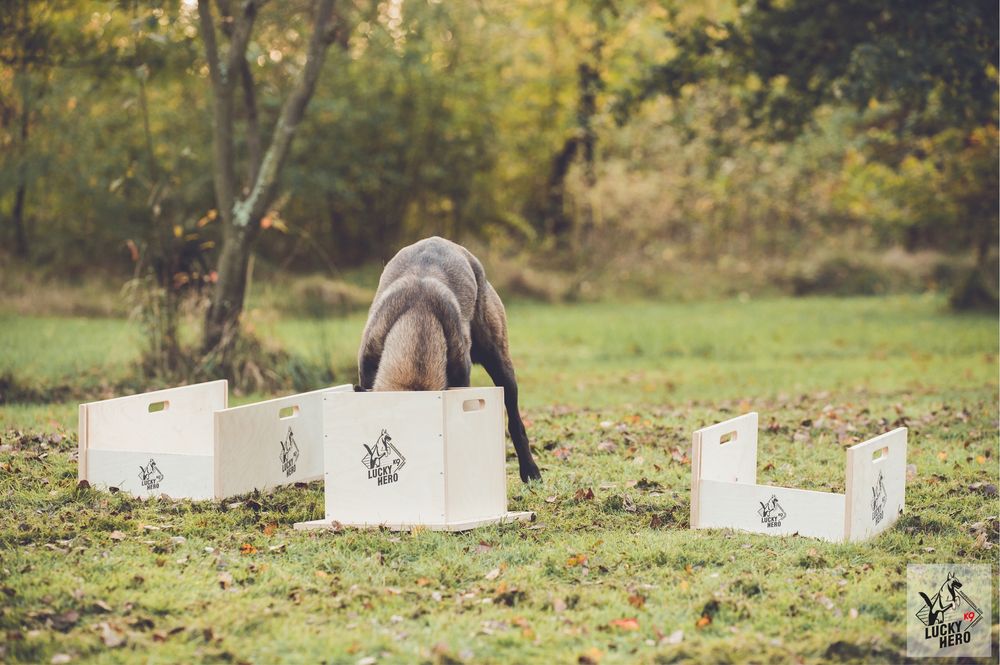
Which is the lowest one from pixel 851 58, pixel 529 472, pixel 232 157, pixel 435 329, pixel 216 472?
pixel 529 472

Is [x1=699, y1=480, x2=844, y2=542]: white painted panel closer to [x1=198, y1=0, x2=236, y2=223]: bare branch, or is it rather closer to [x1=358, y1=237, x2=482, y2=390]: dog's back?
[x1=358, y1=237, x2=482, y2=390]: dog's back

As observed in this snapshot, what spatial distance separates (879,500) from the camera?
17.7ft

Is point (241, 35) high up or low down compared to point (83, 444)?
up

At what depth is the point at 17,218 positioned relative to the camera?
16906mm

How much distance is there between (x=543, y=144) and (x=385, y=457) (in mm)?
20824

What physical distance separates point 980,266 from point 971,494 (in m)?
13.9

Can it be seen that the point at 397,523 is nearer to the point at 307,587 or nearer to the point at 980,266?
the point at 307,587

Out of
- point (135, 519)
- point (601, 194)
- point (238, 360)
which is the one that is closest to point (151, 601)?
point (135, 519)

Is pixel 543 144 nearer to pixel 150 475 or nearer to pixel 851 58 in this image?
pixel 851 58

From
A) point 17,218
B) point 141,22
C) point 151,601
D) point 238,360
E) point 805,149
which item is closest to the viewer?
point 151,601

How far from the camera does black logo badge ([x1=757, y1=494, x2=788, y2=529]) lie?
5387mm

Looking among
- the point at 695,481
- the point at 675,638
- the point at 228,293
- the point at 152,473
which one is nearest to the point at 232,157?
the point at 228,293

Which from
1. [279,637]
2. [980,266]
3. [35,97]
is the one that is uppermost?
[35,97]

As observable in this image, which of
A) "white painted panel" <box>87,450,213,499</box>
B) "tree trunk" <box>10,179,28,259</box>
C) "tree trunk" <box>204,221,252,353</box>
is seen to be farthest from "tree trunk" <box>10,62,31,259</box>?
"white painted panel" <box>87,450,213,499</box>
